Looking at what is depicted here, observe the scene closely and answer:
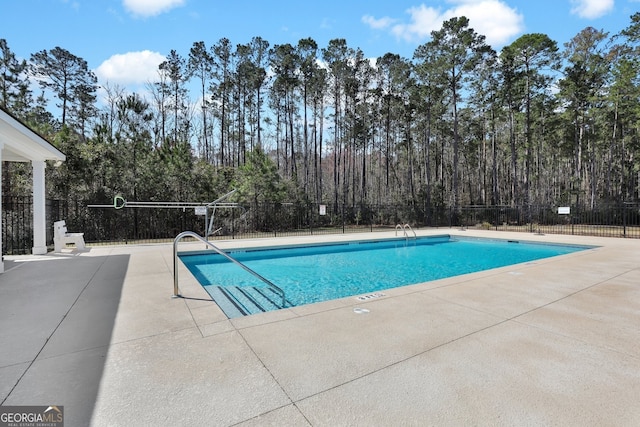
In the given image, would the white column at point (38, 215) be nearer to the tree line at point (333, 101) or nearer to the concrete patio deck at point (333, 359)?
the concrete patio deck at point (333, 359)

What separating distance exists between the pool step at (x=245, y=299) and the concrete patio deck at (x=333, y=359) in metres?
0.33

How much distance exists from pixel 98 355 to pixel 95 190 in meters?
12.9

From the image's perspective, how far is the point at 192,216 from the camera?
47.7ft

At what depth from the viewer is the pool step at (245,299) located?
409 cm

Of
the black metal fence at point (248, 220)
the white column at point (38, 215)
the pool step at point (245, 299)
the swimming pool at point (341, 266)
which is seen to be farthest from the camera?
the black metal fence at point (248, 220)

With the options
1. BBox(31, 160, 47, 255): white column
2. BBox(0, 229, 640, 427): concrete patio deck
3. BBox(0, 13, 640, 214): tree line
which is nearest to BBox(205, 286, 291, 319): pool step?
BBox(0, 229, 640, 427): concrete patio deck

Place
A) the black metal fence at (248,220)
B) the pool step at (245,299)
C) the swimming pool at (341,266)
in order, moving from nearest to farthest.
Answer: the pool step at (245,299), the swimming pool at (341,266), the black metal fence at (248,220)

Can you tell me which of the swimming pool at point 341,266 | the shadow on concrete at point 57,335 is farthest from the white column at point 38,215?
the swimming pool at point 341,266

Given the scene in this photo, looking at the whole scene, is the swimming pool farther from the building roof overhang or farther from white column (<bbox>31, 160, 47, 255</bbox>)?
the building roof overhang

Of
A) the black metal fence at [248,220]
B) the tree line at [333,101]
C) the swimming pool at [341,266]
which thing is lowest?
the swimming pool at [341,266]

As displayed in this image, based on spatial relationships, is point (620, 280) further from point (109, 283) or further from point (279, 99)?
point (279, 99)

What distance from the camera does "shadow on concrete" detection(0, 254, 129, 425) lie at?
74.5 inches

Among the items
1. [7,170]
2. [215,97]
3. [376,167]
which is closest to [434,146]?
[376,167]

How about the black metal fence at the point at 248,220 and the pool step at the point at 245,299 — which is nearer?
the pool step at the point at 245,299
